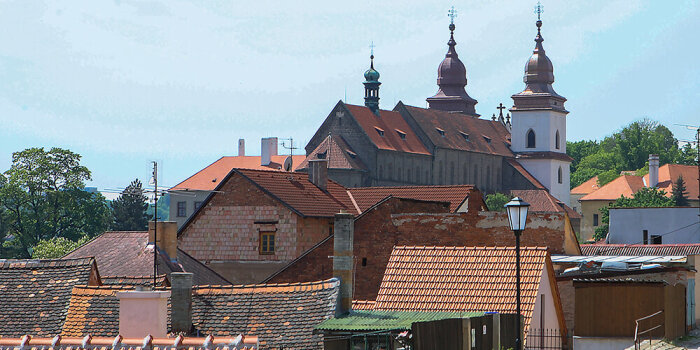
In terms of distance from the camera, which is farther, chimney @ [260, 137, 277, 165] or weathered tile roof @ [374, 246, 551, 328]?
chimney @ [260, 137, 277, 165]

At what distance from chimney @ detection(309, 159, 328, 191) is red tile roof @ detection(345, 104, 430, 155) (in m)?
71.3

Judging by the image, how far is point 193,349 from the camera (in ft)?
55.9

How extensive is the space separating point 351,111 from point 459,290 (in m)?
96.4

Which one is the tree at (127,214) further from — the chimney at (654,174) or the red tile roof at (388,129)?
the chimney at (654,174)

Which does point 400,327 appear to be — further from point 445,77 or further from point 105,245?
point 445,77

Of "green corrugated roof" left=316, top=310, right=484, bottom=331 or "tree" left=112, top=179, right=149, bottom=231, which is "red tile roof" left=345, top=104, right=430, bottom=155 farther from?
"green corrugated roof" left=316, top=310, right=484, bottom=331

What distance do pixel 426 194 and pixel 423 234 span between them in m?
11.5

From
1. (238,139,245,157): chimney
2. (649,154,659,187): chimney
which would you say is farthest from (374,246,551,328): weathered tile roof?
(238,139,245,157): chimney

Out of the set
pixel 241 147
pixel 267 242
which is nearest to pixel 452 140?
pixel 241 147

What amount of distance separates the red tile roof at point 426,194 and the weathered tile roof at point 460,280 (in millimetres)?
15909

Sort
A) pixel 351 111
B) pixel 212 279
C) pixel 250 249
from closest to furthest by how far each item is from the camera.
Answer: pixel 212 279
pixel 250 249
pixel 351 111

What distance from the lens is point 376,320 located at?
22.5 m

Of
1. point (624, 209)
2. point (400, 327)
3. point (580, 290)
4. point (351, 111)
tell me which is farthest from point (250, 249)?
point (351, 111)

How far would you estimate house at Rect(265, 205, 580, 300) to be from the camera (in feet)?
119
